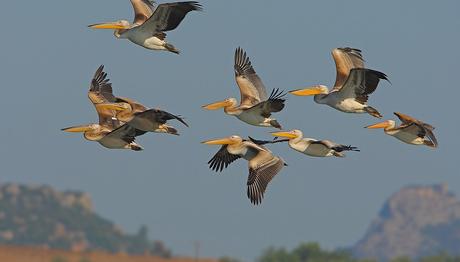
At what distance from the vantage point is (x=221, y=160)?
2647cm

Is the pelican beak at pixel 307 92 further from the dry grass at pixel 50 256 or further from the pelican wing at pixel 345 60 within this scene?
the dry grass at pixel 50 256

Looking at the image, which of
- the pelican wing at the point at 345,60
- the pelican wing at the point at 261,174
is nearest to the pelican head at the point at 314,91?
the pelican wing at the point at 345,60

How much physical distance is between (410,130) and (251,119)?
2.90 m

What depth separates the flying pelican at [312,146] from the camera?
79.9ft

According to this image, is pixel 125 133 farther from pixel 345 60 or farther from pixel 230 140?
pixel 345 60

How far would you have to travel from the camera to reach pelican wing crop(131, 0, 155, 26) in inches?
1083

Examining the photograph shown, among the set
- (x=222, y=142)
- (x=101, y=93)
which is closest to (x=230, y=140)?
(x=222, y=142)

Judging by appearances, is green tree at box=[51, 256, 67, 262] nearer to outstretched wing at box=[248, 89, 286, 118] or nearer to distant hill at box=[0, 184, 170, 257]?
distant hill at box=[0, 184, 170, 257]

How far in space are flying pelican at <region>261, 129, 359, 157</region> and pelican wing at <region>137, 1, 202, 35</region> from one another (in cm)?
294

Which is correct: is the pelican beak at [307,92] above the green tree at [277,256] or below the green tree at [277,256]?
above

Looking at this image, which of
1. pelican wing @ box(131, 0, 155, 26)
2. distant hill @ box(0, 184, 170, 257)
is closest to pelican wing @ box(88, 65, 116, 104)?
pelican wing @ box(131, 0, 155, 26)

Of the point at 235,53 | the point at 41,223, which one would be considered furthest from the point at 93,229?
the point at 235,53

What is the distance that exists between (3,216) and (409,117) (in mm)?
165645

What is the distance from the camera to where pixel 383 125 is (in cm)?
2567
